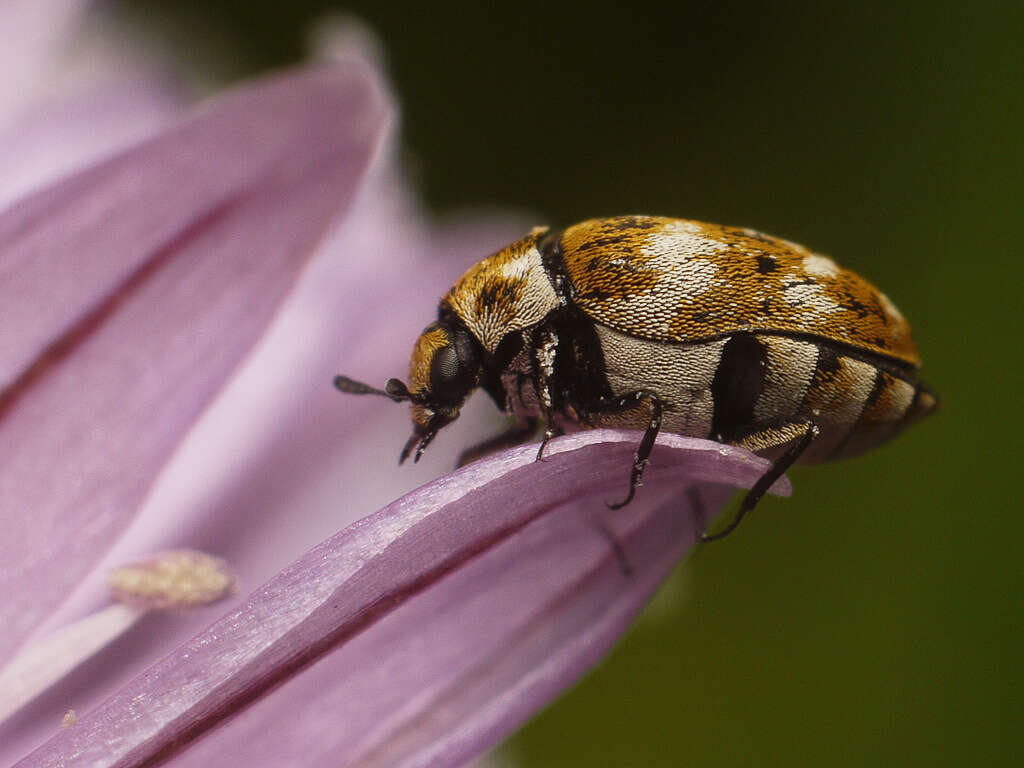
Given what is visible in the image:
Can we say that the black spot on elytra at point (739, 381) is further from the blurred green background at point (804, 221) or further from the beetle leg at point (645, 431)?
the blurred green background at point (804, 221)

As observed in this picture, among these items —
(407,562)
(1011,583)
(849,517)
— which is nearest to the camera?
(407,562)

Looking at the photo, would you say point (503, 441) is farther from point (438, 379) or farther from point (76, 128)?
point (76, 128)

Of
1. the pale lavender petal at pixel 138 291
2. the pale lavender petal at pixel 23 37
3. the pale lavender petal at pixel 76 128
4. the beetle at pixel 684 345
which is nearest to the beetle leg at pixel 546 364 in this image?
the beetle at pixel 684 345

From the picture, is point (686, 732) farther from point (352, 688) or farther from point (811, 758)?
point (352, 688)

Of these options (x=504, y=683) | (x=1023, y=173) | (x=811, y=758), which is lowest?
(x=811, y=758)

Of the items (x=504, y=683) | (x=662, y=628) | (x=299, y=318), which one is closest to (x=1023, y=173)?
(x=662, y=628)

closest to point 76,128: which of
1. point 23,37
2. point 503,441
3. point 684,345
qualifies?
point 23,37
